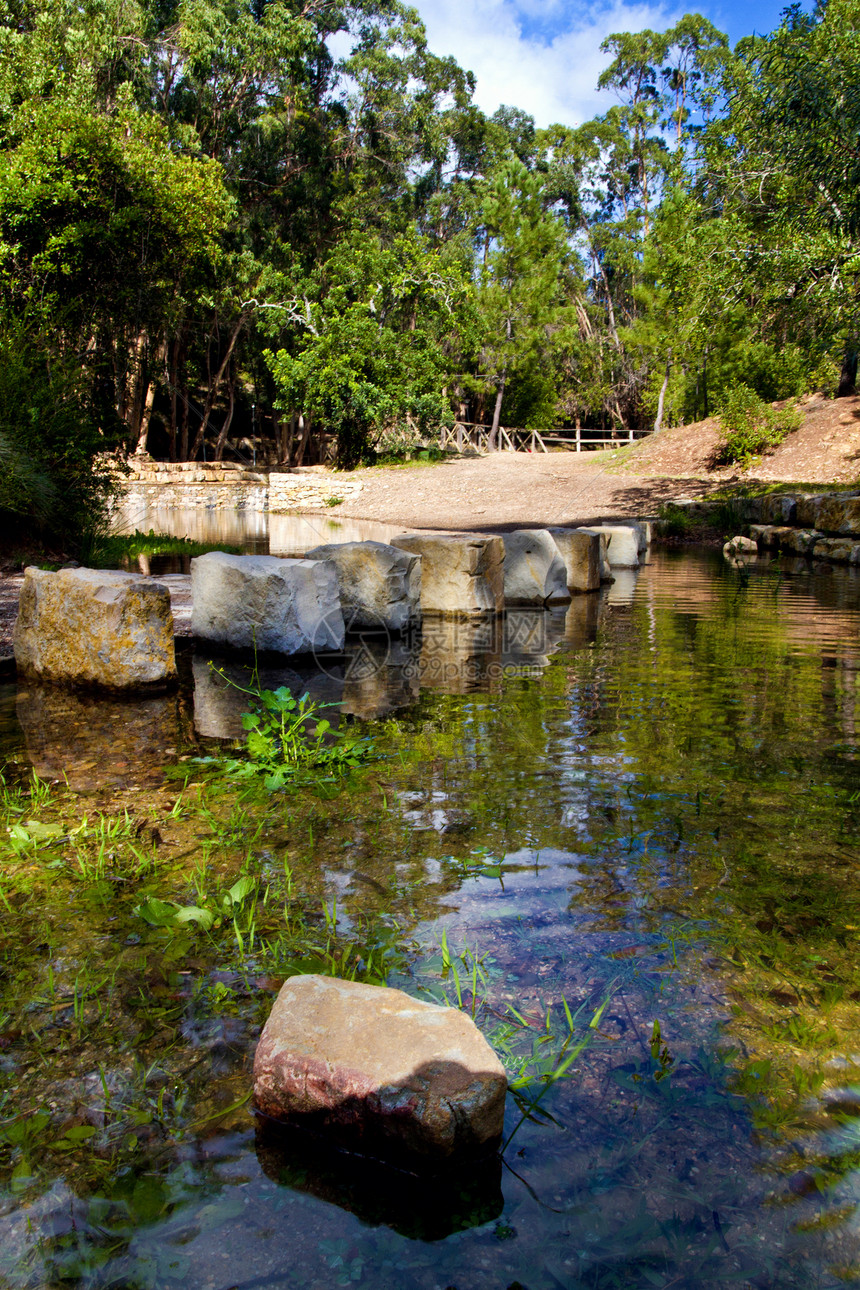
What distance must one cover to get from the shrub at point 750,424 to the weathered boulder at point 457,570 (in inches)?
571

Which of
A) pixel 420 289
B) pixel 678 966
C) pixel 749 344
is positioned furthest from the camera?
pixel 420 289

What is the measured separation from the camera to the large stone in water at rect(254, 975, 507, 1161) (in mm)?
1555

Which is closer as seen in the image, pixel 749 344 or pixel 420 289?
pixel 749 344

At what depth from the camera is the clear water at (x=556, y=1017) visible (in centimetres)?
144

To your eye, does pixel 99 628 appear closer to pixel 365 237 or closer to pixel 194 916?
pixel 194 916

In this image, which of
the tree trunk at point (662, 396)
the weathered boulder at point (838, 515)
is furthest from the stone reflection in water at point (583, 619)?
the tree trunk at point (662, 396)

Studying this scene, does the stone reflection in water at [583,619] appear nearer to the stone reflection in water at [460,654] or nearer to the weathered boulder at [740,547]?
the stone reflection in water at [460,654]

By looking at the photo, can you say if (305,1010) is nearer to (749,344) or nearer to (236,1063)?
(236,1063)

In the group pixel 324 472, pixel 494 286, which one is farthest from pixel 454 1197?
pixel 494 286

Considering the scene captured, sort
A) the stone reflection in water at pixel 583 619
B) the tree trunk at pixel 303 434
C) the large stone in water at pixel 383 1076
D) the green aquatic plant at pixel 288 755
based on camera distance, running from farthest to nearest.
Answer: the tree trunk at pixel 303 434
the stone reflection in water at pixel 583 619
the green aquatic plant at pixel 288 755
the large stone in water at pixel 383 1076

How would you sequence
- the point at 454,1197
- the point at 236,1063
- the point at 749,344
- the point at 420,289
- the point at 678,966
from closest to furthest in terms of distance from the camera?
the point at 454,1197, the point at 236,1063, the point at 678,966, the point at 749,344, the point at 420,289

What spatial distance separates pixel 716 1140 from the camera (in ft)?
5.39

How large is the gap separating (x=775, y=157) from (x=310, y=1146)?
16.7 metres

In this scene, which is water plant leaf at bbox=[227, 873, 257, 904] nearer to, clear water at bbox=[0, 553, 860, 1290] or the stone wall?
clear water at bbox=[0, 553, 860, 1290]
